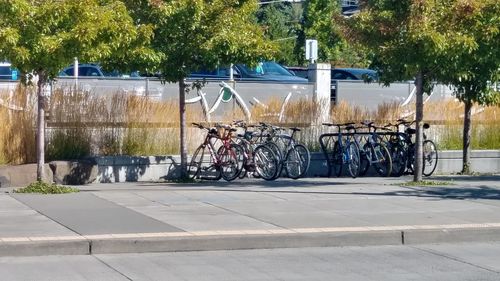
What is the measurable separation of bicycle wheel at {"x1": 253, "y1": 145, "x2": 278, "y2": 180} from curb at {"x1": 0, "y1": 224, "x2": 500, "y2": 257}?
6.43 meters

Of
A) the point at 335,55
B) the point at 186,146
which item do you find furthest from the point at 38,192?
the point at 335,55

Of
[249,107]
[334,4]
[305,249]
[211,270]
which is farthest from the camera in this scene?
[334,4]

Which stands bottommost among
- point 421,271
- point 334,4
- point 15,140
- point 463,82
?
point 421,271

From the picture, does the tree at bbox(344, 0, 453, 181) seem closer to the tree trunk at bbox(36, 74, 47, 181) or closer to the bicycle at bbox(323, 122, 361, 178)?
the bicycle at bbox(323, 122, 361, 178)

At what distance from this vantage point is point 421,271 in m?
10.7

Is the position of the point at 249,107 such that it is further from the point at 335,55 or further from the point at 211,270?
the point at 335,55

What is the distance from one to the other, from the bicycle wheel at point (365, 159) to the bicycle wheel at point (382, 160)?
0.13 m

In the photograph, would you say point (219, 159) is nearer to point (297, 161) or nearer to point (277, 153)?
point (277, 153)

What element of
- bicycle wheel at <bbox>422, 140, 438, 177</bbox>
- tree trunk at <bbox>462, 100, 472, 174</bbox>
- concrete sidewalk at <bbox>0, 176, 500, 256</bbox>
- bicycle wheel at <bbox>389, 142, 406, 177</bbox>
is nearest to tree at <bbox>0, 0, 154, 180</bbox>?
concrete sidewalk at <bbox>0, 176, 500, 256</bbox>

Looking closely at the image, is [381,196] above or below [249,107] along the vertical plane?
below

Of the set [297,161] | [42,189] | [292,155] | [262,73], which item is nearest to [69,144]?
[42,189]

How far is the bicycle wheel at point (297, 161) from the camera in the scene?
1934 centimetres

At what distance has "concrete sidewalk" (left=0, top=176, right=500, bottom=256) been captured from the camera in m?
11.5

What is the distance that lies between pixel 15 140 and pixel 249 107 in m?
5.62
